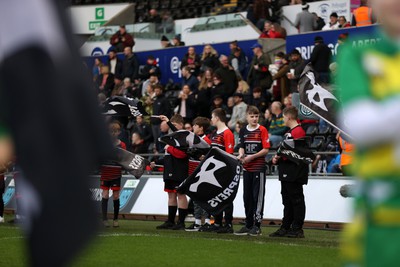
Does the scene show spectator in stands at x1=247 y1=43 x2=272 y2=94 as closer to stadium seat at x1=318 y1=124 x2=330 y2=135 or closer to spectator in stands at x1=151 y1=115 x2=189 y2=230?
stadium seat at x1=318 y1=124 x2=330 y2=135

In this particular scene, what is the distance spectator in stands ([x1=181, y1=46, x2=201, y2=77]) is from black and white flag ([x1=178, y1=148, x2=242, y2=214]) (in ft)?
33.6

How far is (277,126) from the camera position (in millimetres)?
23031

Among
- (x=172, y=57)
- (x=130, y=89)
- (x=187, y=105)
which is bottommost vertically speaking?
(x=187, y=105)

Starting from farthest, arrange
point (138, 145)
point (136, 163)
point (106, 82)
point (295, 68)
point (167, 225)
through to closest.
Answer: point (106, 82) → point (138, 145) → point (295, 68) → point (136, 163) → point (167, 225)

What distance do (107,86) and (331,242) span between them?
16.7 metres

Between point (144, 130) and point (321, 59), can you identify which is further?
point (144, 130)

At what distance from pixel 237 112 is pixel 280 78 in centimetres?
146

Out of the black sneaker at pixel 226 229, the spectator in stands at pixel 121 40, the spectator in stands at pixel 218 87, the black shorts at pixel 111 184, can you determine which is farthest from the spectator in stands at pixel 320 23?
the black sneaker at pixel 226 229

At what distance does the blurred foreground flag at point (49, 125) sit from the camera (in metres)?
3.44

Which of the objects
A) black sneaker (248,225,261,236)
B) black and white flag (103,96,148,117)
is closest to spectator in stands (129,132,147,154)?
black and white flag (103,96,148,117)

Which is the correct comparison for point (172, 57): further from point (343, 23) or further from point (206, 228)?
point (206, 228)

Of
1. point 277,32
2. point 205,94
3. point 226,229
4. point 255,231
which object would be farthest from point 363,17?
point 255,231

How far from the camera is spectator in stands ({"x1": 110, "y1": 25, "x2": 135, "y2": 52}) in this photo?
33.1 meters

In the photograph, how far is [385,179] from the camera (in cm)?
412
